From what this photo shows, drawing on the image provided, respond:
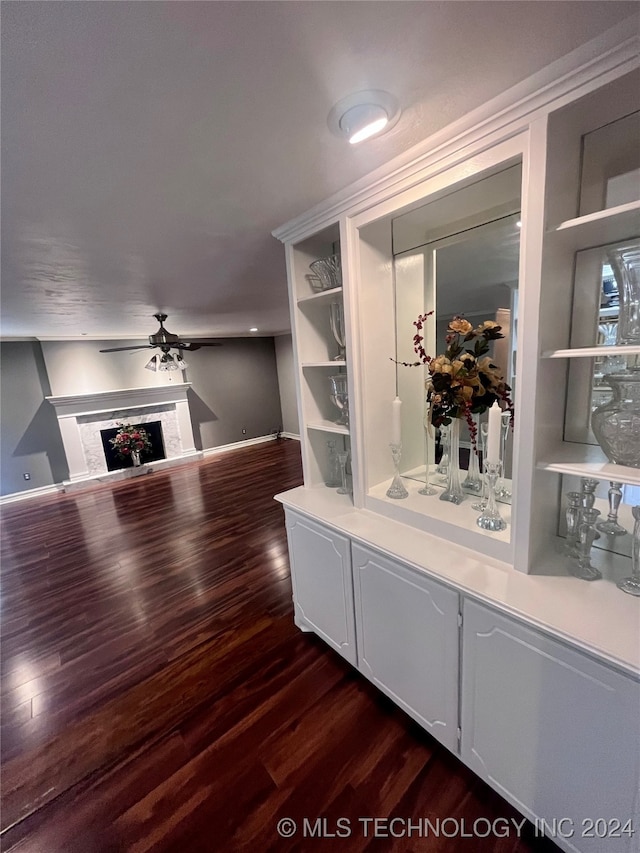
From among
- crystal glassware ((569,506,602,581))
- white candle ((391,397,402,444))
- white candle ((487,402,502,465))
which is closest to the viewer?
crystal glassware ((569,506,602,581))

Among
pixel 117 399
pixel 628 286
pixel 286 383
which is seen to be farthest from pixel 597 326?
pixel 286 383

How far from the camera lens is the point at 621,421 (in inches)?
40.3

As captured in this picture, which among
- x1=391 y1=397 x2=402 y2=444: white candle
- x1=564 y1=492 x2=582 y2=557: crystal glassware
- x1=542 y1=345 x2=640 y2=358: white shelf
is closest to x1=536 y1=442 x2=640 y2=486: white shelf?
x1=564 y1=492 x2=582 y2=557: crystal glassware

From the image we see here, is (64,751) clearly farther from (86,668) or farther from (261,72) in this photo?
(261,72)

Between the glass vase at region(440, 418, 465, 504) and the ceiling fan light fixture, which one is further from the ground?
the ceiling fan light fixture

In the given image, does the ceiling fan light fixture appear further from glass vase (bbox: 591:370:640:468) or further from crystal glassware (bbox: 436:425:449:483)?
glass vase (bbox: 591:370:640:468)

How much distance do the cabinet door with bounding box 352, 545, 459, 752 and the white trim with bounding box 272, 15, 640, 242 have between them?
150 centimetres

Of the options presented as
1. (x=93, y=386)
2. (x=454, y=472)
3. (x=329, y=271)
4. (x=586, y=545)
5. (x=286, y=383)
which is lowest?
(x=586, y=545)

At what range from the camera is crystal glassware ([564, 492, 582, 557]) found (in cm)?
116

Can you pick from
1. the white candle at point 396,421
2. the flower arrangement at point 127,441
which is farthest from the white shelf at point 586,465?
the flower arrangement at point 127,441

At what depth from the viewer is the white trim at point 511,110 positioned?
769 millimetres

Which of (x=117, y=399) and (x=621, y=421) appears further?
(x=117, y=399)

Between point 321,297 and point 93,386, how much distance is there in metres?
5.26

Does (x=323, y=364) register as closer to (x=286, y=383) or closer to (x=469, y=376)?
(x=469, y=376)
